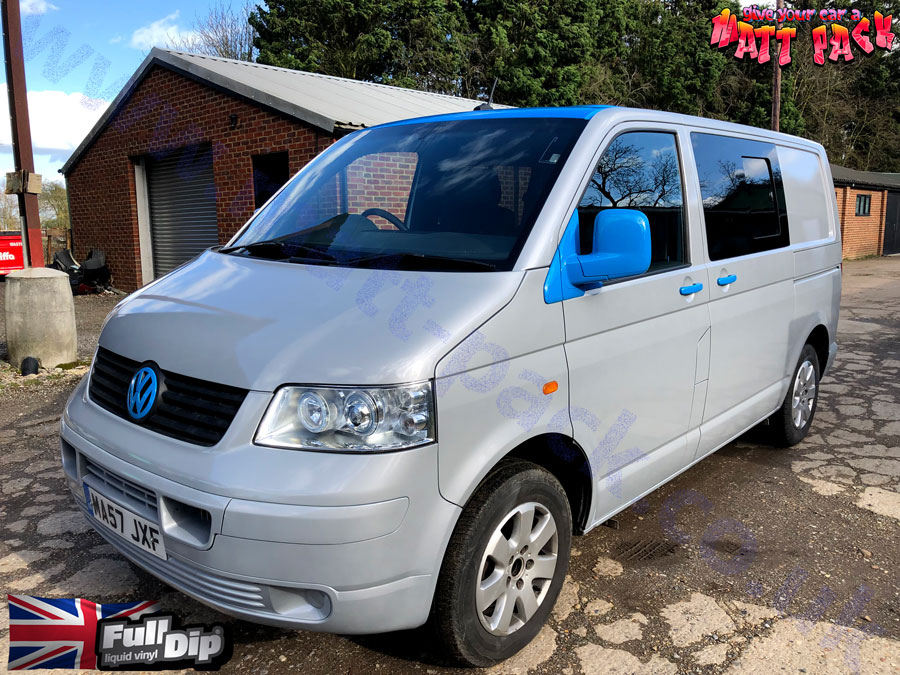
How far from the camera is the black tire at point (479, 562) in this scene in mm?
2146

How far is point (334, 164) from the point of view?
3408 millimetres

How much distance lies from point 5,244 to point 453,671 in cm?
1714

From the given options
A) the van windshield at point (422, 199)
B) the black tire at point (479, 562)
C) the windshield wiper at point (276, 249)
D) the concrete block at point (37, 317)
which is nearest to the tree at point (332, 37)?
the concrete block at point (37, 317)

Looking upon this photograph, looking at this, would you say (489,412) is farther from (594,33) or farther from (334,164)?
(594,33)

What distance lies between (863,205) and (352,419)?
92.7 feet

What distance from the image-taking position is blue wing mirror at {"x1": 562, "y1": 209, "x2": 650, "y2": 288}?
8.16 feet

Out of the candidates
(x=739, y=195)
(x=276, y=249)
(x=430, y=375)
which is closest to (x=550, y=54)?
(x=739, y=195)

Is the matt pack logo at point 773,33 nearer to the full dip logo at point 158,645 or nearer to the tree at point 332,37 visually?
the tree at point 332,37

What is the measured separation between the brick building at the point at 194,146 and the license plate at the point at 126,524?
7987 mm

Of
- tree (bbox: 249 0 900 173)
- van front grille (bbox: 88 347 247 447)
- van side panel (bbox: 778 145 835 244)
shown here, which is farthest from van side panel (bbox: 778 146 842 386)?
tree (bbox: 249 0 900 173)

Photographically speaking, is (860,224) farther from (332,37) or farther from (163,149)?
(163,149)

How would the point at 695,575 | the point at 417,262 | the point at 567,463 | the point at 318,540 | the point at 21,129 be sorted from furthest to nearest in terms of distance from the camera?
the point at 21,129, the point at 695,575, the point at 567,463, the point at 417,262, the point at 318,540

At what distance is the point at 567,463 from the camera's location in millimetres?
2609

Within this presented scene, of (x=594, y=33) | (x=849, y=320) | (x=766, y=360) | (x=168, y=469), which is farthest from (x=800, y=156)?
(x=594, y=33)
